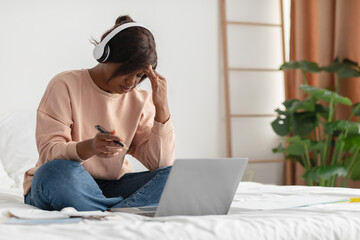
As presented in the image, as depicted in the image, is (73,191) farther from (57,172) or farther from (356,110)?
(356,110)

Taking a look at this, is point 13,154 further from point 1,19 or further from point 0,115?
point 1,19

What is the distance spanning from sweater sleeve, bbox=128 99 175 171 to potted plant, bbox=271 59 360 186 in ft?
5.79

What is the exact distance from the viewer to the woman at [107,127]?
153 centimetres

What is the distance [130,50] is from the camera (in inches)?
68.9

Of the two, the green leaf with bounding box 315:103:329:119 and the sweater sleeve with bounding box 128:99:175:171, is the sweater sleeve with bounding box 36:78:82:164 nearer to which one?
the sweater sleeve with bounding box 128:99:175:171

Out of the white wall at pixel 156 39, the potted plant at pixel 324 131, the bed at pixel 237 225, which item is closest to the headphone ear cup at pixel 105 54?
the bed at pixel 237 225

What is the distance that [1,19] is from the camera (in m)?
3.30

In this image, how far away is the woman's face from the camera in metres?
1.78

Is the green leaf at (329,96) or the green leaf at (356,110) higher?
the green leaf at (329,96)

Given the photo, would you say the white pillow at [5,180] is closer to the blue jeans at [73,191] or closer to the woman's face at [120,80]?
the blue jeans at [73,191]

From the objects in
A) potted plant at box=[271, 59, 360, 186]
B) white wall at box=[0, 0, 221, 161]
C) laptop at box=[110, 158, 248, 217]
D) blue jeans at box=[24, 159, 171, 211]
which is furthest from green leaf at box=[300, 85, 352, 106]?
laptop at box=[110, 158, 248, 217]

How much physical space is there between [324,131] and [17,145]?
2.02m

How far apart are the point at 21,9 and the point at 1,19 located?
14 centimetres

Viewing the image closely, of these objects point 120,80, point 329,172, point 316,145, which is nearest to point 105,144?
point 120,80
